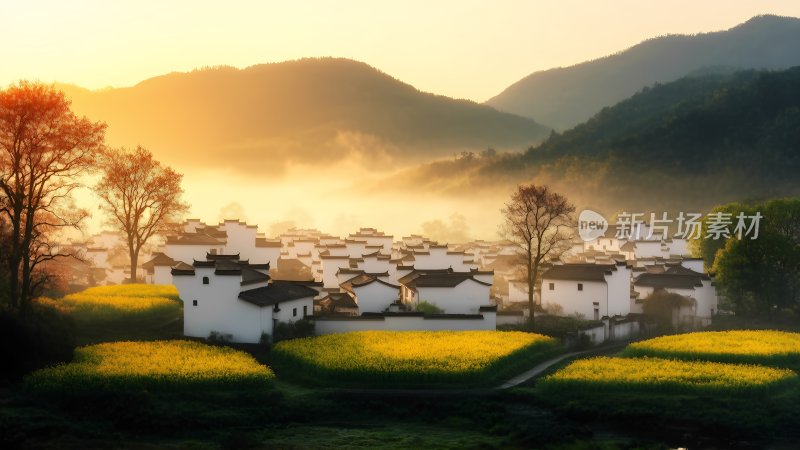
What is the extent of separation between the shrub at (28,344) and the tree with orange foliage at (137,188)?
81.2 feet

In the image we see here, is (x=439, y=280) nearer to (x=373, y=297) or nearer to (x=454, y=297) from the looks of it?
(x=454, y=297)

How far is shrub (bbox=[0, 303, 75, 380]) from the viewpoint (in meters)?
32.9

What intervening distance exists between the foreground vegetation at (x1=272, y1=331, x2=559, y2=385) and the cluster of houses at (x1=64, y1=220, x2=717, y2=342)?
3226mm

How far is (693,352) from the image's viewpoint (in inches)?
1624

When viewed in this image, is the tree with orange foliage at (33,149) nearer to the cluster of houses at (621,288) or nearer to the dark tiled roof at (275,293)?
the dark tiled roof at (275,293)

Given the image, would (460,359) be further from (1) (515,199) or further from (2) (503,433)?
(1) (515,199)

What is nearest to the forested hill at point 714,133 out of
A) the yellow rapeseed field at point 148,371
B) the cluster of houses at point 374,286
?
the cluster of houses at point 374,286

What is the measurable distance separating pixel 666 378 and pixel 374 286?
24.4 m

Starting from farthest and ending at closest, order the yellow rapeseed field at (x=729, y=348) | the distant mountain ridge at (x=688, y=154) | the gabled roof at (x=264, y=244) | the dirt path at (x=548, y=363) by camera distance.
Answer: the distant mountain ridge at (x=688, y=154)
the gabled roof at (x=264, y=244)
the yellow rapeseed field at (x=729, y=348)
the dirt path at (x=548, y=363)

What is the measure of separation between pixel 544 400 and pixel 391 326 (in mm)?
16199

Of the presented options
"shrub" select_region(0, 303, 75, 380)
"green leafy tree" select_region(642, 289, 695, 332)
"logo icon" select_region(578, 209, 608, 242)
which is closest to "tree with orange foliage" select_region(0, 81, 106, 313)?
"shrub" select_region(0, 303, 75, 380)

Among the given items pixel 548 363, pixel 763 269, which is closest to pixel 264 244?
pixel 548 363

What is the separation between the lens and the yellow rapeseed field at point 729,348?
40.5 m

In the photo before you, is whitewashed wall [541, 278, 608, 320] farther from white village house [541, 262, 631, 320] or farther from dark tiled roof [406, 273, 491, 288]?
dark tiled roof [406, 273, 491, 288]
